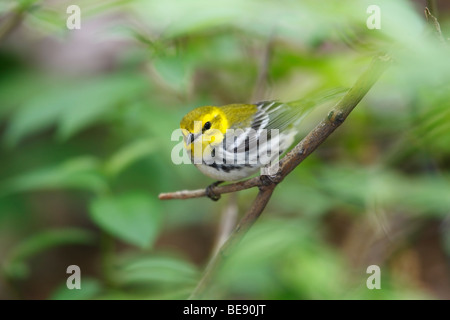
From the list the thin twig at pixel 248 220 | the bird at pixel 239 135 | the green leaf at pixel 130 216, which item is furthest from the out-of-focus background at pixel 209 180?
the thin twig at pixel 248 220

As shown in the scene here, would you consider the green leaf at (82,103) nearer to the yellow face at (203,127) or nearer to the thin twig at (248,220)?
A: the yellow face at (203,127)

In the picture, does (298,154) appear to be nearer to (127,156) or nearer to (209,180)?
(127,156)

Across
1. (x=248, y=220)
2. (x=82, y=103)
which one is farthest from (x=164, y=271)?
(x=82, y=103)

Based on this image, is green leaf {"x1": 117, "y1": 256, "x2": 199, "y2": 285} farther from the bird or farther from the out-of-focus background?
the bird

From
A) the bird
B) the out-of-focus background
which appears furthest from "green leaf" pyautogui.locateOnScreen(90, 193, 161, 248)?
the bird

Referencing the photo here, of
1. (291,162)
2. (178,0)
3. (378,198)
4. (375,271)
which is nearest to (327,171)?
(378,198)

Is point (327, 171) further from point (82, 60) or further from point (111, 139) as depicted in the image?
point (82, 60)
